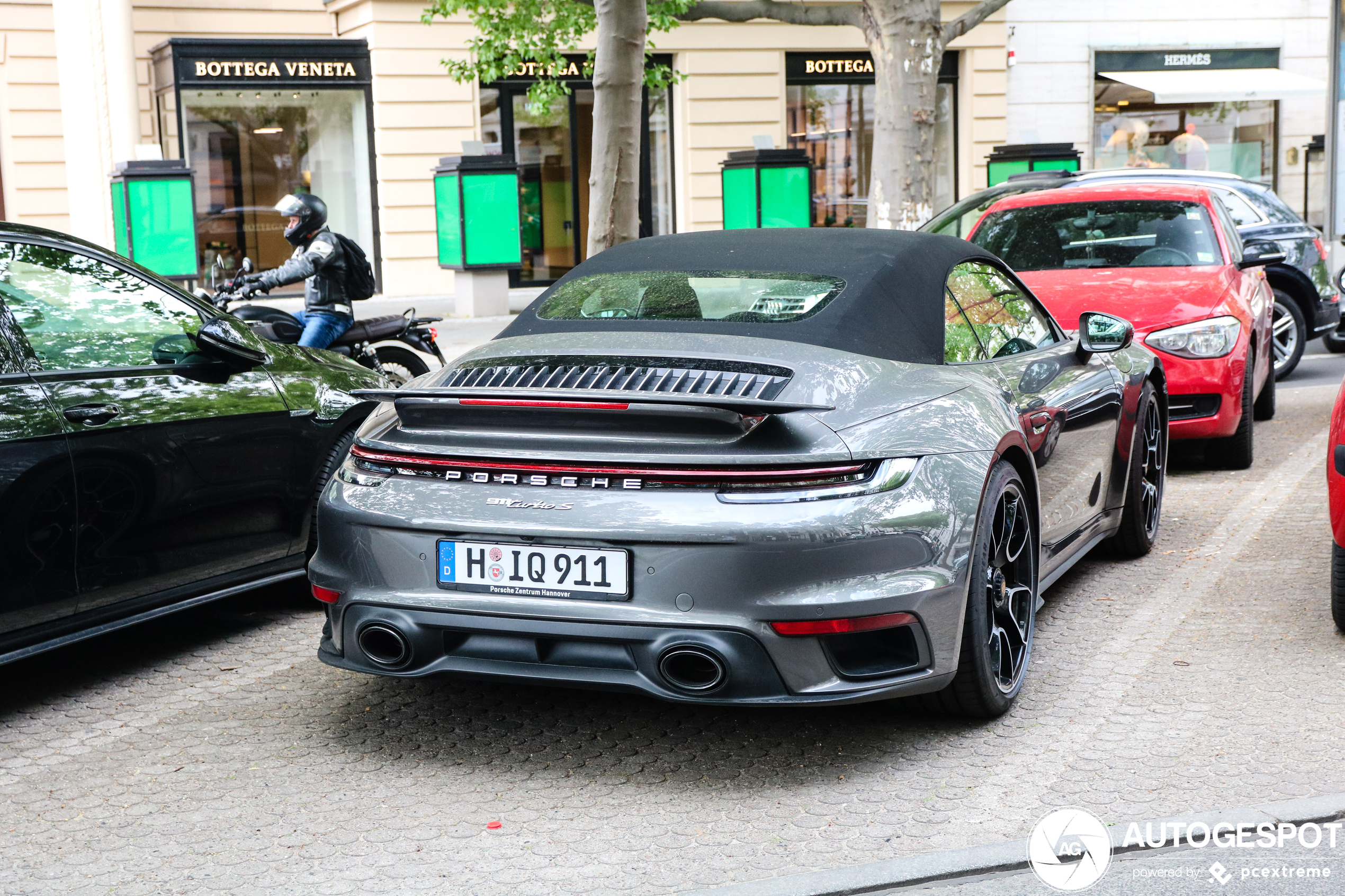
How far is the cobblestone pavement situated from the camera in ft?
11.4

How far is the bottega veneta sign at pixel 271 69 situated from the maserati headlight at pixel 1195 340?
1578 cm

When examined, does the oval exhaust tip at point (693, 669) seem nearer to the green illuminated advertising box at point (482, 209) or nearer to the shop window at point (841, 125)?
the green illuminated advertising box at point (482, 209)

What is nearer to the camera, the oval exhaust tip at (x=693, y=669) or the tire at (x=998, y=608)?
the oval exhaust tip at (x=693, y=669)

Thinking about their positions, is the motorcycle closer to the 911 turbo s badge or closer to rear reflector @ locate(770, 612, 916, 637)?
the 911 turbo s badge

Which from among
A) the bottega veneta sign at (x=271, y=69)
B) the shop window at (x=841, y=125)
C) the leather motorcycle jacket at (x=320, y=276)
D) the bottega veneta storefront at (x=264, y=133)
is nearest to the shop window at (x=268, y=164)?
the bottega veneta storefront at (x=264, y=133)

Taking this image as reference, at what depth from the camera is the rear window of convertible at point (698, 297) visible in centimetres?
439

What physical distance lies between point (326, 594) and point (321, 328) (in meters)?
5.50

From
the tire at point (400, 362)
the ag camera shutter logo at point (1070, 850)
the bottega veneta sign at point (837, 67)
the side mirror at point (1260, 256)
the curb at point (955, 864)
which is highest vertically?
the bottega veneta sign at point (837, 67)

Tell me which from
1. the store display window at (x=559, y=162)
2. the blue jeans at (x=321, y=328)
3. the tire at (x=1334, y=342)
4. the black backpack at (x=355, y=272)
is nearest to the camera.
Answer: the blue jeans at (x=321, y=328)

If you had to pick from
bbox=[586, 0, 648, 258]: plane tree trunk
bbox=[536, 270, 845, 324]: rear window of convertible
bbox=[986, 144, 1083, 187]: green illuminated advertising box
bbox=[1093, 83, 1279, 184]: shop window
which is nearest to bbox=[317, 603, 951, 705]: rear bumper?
bbox=[536, 270, 845, 324]: rear window of convertible

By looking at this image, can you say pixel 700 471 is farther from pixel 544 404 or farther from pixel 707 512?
pixel 544 404

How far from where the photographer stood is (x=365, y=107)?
70.6 feet

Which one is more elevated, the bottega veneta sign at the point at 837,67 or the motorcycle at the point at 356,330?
the bottega veneta sign at the point at 837,67

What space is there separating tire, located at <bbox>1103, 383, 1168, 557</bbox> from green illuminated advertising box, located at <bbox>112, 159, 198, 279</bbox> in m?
12.5
